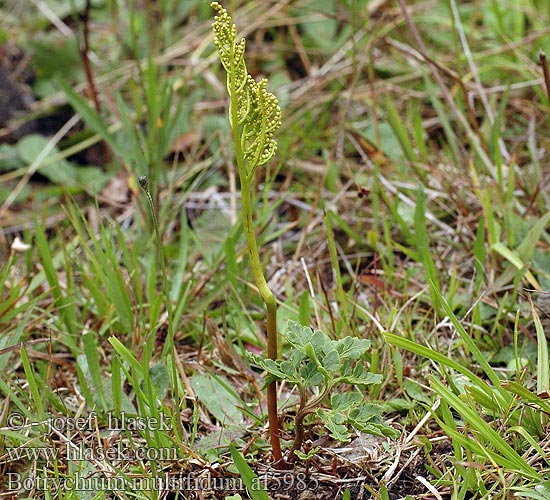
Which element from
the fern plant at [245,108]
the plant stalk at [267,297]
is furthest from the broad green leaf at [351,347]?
the fern plant at [245,108]

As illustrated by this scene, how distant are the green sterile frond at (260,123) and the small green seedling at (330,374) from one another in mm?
306

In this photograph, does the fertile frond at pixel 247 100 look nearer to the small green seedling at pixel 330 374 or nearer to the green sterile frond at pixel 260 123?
the green sterile frond at pixel 260 123

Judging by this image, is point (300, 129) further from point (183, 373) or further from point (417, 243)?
point (183, 373)

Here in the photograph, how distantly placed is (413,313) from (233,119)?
2.59 feet

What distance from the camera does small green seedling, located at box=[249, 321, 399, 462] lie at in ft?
3.82

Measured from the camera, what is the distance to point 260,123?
1.15 meters

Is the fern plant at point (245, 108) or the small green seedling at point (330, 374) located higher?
the fern plant at point (245, 108)

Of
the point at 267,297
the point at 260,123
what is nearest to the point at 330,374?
the point at 267,297

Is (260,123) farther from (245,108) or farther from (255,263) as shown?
(255,263)

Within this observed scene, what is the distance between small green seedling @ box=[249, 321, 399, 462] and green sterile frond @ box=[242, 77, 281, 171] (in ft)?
1.00

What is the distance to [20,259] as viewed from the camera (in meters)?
2.18

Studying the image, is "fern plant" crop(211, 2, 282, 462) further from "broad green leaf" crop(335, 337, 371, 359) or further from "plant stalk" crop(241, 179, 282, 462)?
"broad green leaf" crop(335, 337, 371, 359)

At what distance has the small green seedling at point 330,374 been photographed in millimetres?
1164

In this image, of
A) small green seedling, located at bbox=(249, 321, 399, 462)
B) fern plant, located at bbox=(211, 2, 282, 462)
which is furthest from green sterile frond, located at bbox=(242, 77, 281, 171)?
small green seedling, located at bbox=(249, 321, 399, 462)
